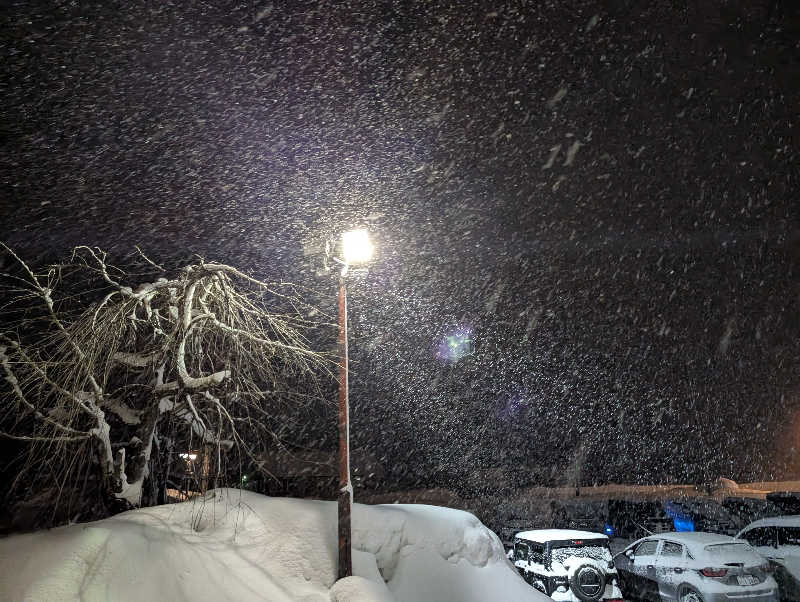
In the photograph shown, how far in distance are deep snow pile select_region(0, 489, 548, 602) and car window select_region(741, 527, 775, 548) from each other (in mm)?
5721

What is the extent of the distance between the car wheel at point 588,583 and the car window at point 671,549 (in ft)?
4.38

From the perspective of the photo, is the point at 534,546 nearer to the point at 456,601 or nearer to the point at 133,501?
the point at 456,601

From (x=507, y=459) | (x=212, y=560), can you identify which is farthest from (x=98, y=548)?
(x=507, y=459)

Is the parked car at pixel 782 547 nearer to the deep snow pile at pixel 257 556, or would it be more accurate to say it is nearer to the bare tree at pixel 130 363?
the deep snow pile at pixel 257 556

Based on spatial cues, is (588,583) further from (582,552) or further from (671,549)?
(671,549)

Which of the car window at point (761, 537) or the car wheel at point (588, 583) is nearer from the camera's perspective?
the car wheel at point (588, 583)

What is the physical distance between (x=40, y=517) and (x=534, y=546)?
908cm

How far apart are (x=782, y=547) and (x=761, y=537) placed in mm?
397

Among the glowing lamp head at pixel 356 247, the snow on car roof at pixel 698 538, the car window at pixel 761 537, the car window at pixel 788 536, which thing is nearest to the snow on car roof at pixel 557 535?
the snow on car roof at pixel 698 538

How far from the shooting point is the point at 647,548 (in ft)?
38.3

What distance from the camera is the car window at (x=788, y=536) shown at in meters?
10.7

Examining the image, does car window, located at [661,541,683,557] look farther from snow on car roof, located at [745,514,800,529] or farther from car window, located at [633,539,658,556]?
snow on car roof, located at [745,514,800,529]

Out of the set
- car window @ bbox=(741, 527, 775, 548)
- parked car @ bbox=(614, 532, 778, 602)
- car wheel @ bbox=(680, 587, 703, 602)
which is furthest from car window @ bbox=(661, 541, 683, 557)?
car window @ bbox=(741, 527, 775, 548)

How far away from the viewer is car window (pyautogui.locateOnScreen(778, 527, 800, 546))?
10727 mm
